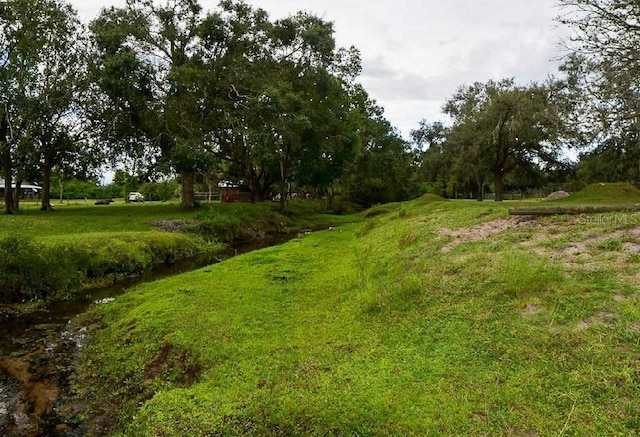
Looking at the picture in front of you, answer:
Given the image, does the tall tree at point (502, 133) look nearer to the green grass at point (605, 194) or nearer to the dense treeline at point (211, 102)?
the dense treeline at point (211, 102)

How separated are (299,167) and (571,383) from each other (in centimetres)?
3468

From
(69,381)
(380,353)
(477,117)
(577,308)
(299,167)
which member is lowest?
(69,381)

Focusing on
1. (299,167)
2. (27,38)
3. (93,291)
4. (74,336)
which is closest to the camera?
(74,336)

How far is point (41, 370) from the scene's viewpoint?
7.05 m

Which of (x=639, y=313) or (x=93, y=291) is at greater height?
(x=639, y=313)

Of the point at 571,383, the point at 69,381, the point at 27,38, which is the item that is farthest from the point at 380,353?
the point at 27,38

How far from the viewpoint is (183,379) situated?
20.0 ft

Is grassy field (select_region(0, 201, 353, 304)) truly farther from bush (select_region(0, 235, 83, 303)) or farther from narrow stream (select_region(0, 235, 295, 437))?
narrow stream (select_region(0, 235, 295, 437))

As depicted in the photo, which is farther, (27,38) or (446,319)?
(27,38)

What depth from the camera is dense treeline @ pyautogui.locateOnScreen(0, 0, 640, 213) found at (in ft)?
75.5

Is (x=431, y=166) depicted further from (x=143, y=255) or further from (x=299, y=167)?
Answer: (x=143, y=255)

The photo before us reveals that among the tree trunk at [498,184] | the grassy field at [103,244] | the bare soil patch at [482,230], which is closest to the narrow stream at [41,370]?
the grassy field at [103,244]

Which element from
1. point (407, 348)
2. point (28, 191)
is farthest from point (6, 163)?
point (28, 191)

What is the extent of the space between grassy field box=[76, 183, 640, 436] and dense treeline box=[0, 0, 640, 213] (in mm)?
11298
